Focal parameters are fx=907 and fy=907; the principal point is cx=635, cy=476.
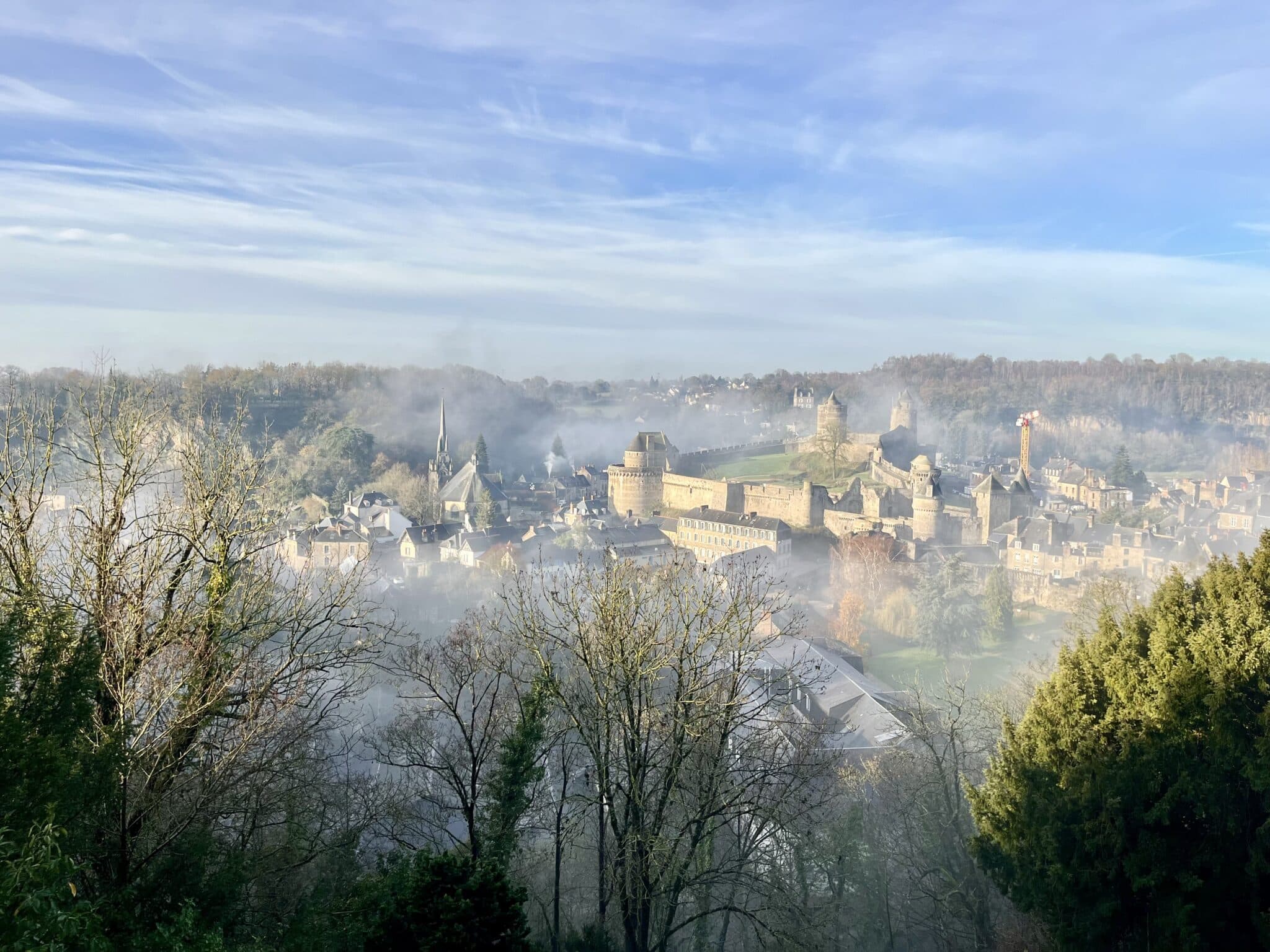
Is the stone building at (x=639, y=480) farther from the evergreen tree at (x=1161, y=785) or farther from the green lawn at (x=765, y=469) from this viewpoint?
the evergreen tree at (x=1161, y=785)

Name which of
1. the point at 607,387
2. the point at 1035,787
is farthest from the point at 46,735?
the point at 607,387

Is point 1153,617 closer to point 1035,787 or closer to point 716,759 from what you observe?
point 1035,787

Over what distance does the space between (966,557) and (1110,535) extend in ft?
18.5

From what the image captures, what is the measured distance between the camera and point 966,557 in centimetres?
3950

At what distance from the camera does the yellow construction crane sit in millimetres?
64500

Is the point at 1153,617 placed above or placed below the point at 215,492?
below

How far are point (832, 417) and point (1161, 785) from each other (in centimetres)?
5346

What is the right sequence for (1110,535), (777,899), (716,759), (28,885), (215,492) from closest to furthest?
(28,885), (215,492), (716,759), (777,899), (1110,535)

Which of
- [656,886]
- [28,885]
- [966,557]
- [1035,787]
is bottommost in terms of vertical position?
[966,557]

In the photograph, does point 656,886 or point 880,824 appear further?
point 880,824

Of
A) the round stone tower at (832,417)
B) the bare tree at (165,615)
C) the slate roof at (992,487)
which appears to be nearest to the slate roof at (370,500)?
the round stone tower at (832,417)

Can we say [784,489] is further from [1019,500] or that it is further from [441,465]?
[441,465]

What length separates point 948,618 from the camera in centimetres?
2944

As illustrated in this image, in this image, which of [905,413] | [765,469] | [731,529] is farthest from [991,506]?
[905,413]
